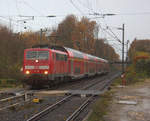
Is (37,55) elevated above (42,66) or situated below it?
above

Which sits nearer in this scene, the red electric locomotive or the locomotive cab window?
the red electric locomotive

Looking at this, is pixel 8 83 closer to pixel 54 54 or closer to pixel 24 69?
pixel 24 69

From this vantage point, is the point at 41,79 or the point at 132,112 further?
the point at 41,79

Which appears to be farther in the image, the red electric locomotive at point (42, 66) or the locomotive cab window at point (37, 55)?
the locomotive cab window at point (37, 55)

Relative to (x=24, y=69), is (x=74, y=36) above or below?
above

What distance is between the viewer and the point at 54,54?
18828 mm

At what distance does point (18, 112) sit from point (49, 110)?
4.24 ft

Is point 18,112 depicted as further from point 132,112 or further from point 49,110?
point 132,112

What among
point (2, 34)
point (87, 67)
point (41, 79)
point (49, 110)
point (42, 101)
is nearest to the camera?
point (49, 110)

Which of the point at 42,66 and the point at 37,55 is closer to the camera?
the point at 42,66

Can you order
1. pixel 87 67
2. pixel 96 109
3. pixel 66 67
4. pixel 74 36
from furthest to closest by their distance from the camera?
pixel 74 36 → pixel 87 67 → pixel 66 67 → pixel 96 109

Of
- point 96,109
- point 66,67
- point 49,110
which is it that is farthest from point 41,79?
point 96,109

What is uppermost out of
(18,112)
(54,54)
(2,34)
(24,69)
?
(2,34)

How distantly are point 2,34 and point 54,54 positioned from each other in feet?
39.7
